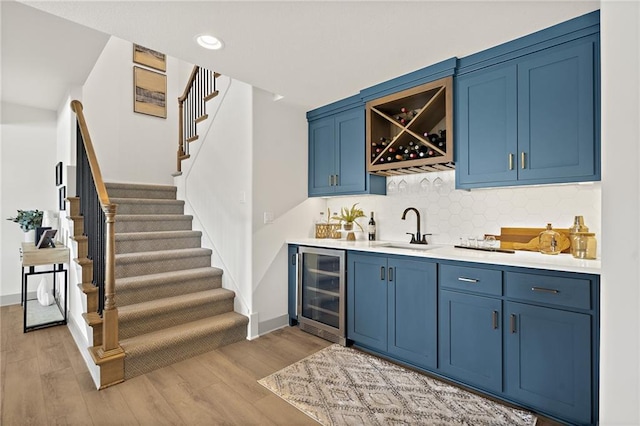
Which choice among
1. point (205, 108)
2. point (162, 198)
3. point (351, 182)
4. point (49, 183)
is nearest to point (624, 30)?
point (351, 182)

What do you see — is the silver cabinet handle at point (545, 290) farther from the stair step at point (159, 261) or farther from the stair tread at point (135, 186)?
the stair tread at point (135, 186)

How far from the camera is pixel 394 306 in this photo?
8.71 feet

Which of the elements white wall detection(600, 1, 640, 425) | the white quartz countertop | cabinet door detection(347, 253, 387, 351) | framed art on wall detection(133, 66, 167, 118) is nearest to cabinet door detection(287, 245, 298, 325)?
cabinet door detection(347, 253, 387, 351)

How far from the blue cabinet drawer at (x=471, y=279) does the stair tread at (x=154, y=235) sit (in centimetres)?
299

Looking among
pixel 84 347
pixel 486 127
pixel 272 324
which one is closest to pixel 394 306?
pixel 272 324

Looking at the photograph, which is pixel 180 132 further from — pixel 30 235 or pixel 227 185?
pixel 30 235

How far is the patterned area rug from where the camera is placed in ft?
6.41

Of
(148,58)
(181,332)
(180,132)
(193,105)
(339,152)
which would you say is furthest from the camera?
(148,58)

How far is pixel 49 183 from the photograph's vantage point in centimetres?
428

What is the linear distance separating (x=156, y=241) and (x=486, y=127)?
355cm

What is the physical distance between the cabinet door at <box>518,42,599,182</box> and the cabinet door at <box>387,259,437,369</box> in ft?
3.34

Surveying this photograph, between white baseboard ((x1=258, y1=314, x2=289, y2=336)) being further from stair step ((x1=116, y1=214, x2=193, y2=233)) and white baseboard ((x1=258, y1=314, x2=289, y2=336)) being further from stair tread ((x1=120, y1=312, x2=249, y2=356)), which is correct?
stair step ((x1=116, y1=214, x2=193, y2=233))

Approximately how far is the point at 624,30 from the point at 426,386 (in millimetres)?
2389

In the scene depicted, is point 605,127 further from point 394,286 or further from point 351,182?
point 351,182
